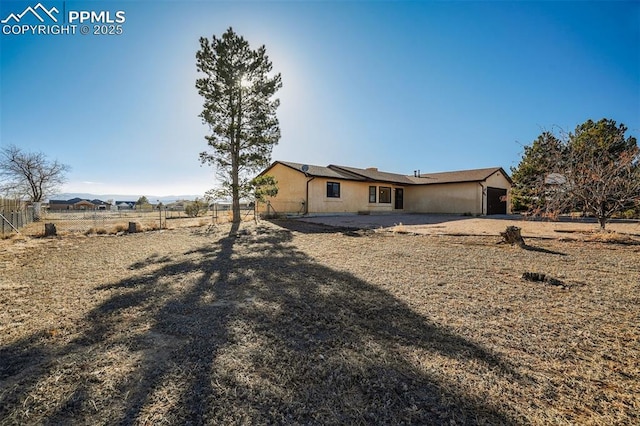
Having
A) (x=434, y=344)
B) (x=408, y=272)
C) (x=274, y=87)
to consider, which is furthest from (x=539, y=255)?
(x=274, y=87)

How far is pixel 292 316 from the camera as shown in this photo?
3273 millimetres

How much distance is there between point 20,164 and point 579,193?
137 ft

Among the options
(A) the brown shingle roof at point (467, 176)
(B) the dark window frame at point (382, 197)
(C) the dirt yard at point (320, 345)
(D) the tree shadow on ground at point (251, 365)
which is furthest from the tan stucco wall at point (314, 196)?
(D) the tree shadow on ground at point (251, 365)

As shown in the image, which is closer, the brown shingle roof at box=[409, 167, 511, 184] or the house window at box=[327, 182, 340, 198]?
the house window at box=[327, 182, 340, 198]

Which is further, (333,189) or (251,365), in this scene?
(333,189)

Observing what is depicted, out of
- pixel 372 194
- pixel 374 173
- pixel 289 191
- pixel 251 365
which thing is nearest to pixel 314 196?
pixel 289 191

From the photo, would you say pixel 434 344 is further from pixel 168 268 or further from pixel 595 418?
pixel 168 268

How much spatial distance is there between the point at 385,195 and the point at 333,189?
214 inches

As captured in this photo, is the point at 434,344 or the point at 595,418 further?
the point at 434,344

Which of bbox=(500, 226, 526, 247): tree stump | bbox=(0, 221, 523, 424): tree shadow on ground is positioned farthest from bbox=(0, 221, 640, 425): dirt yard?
bbox=(500, 226, 526, 247): tree stump

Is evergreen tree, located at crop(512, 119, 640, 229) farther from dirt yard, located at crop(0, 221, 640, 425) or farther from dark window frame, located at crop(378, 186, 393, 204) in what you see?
dark window frame, located at crop(378, 186, 393, 204)

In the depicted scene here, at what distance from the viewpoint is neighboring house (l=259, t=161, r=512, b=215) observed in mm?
18891

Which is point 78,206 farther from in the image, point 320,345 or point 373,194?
point 320,345

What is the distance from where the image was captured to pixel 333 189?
19672 millimetres
